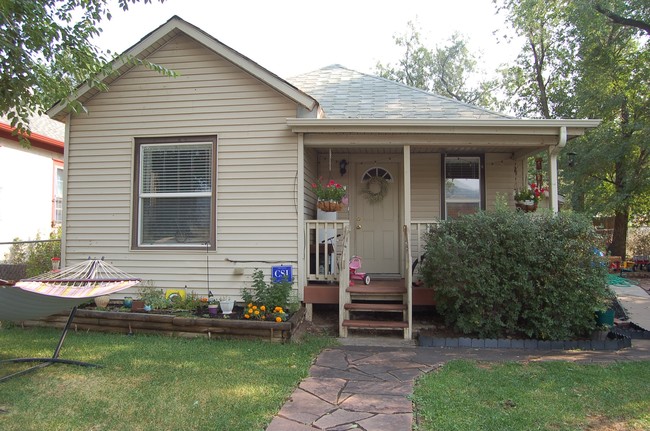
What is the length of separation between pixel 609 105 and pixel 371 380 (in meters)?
14.1

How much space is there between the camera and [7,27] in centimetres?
527

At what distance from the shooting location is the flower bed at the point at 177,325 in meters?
5.15

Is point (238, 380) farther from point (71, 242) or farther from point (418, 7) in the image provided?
point (418, 7)

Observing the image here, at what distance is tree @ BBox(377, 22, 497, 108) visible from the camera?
29.1 meters

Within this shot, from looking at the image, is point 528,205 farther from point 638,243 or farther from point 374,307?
point 638,243

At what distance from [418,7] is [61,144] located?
25.8 metres

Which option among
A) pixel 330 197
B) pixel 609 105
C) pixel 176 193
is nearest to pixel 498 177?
pixel 330 197

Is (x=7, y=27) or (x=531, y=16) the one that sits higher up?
(x=531, y=16)

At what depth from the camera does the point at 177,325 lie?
17.6 feet

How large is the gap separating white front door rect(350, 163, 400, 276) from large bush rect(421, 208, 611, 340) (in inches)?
90.5

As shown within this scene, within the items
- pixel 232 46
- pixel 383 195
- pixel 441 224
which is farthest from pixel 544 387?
pixel 232 46

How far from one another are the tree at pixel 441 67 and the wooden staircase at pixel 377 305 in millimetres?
25407

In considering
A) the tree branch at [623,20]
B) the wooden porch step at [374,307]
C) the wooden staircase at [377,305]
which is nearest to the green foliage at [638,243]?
the tree branch at [623,20]

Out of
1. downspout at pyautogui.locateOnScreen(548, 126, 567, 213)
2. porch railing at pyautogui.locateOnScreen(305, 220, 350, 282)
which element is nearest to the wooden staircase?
porch railing at pyautogui.locateOnScreen(305, 220, 350, 282)
